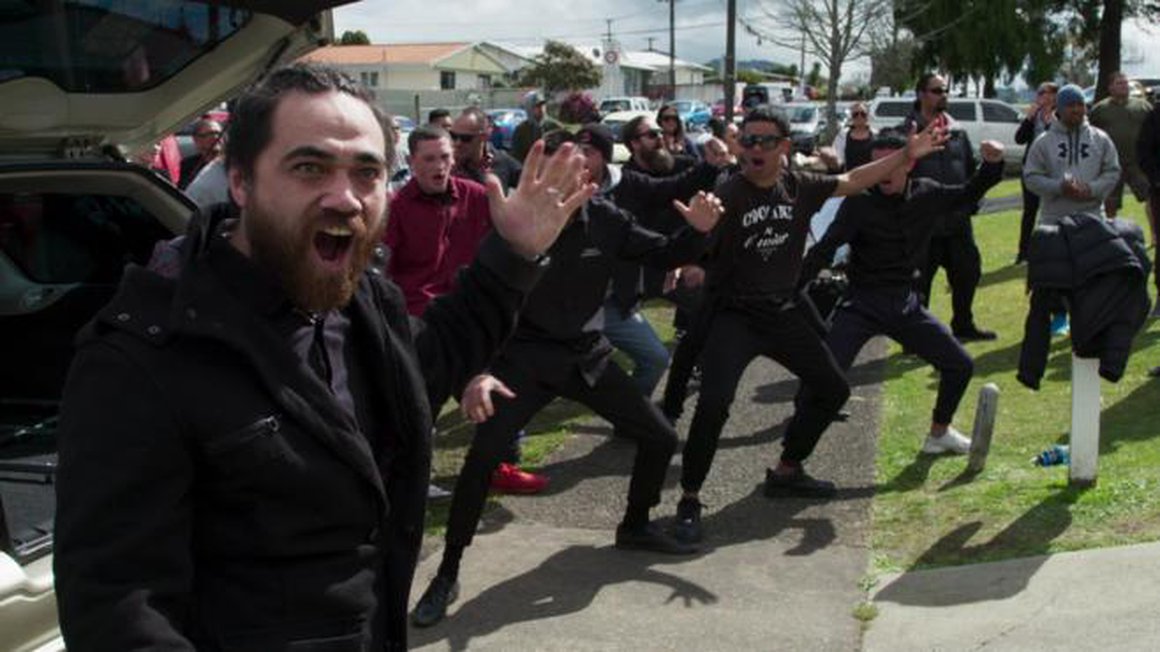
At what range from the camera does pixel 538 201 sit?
7.95 feet

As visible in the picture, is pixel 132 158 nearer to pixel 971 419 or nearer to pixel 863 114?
pixel 971 419

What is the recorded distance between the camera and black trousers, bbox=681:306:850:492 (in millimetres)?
5430

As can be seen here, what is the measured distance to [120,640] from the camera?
66.6 inches

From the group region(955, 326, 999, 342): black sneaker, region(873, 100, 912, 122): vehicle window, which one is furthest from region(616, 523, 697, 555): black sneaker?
region(873, 100, 912, 122): vehicle window

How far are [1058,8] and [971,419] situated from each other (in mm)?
30199

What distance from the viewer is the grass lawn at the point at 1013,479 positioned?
4.95m

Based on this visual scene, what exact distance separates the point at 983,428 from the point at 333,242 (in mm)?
4684

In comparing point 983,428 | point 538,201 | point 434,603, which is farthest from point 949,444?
point 538,201

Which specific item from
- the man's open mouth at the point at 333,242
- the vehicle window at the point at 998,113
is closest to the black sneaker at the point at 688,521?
the man's open mouth at the point at 333,242

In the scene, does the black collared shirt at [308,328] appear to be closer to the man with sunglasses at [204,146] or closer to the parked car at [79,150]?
the parked car at [79,150]

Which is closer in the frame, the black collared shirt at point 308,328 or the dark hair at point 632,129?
the black collared shirt at point 308,328

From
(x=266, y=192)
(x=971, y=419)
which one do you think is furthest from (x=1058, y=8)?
(x=266, y=192)

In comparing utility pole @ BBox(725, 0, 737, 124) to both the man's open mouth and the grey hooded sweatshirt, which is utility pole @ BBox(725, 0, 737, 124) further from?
the man's open mouth

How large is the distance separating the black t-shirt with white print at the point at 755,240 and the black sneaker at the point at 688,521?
0.98 metres
